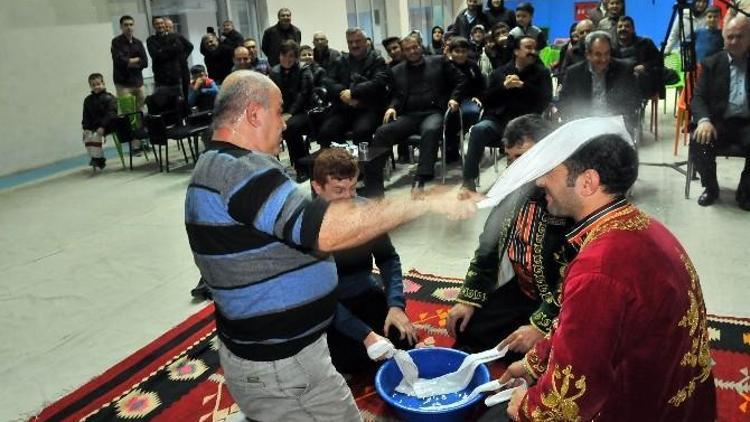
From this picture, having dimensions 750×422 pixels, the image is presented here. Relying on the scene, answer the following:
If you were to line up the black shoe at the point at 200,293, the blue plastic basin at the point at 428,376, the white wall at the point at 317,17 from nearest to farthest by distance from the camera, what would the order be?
the blue plastic basin at the point at 428,376 → the black shoe at the point at 200,293 → the white wall at the point at 317,17

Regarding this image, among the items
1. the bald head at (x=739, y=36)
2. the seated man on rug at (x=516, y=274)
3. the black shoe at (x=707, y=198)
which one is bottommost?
the black shoe at (x=707, y=198)

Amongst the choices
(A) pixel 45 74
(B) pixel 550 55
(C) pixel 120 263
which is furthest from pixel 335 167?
(B) pixel 550 55

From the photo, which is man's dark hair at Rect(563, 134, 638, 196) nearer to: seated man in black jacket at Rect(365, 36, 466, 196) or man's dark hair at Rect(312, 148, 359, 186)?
man's dark hair at Rect(312, 148, 359, 186)

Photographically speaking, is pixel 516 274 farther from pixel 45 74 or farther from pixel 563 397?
pixel 45 74

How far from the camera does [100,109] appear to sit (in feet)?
23.0

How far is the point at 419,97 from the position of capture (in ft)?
17.6

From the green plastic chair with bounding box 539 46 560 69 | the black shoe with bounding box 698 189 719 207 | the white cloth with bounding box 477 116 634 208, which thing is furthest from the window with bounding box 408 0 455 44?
the white cloth with bounding box 477 116 634 208

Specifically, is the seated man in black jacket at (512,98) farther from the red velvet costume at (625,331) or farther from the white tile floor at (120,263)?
the red velvet costume at (625,331)

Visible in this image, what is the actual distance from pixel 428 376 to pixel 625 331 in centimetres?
115

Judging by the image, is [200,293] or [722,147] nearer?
[200,293]

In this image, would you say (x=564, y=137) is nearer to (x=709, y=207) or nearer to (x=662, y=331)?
(x=662, y=331)

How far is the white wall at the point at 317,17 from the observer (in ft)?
33.3

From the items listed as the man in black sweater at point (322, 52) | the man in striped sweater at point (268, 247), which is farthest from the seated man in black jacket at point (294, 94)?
the man in striped sweater at point (268, 247)

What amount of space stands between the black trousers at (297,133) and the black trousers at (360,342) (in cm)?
350
